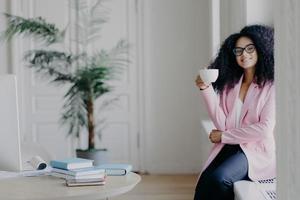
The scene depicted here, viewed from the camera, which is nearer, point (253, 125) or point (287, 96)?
point (287, 96)

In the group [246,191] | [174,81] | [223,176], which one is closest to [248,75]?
[223,176]

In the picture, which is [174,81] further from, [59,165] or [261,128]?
[59,165]

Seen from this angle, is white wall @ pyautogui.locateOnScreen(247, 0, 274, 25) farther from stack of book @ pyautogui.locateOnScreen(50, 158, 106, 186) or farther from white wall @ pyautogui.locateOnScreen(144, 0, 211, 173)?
white wall @ pyautogui.locateOnScreen(144, 0, 211, 173)

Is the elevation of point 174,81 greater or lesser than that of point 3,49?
lesser

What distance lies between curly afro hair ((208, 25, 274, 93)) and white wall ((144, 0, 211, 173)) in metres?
2.69

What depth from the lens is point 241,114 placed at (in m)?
2.66

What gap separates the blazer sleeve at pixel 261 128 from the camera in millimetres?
2555

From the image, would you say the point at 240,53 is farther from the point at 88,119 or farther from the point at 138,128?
the point at 138,128

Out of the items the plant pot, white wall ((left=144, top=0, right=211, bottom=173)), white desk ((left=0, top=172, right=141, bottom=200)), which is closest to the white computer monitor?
white desk ((left=0, top=172, right=141, bottom=200))

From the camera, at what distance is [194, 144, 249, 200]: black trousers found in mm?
2488

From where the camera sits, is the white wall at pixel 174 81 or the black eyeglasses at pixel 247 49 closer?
the black eyeglasses at pixel 247 49

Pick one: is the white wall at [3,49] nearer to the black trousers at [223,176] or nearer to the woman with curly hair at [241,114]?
the woman with curly hair at [241,114]

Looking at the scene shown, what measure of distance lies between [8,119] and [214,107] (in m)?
1.04

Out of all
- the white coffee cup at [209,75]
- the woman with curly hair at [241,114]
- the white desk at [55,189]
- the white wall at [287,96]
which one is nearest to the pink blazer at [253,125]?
the woman with curly hair at [241,114]
